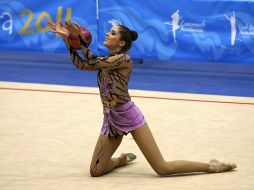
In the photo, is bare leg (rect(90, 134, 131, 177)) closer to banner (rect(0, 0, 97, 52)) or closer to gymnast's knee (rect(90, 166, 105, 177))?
gymnast's knee (rect(90, 166, 105, 177))

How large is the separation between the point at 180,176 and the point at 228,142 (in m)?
1.27

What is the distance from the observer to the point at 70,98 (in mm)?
8531

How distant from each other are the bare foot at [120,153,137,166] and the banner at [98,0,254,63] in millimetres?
4822

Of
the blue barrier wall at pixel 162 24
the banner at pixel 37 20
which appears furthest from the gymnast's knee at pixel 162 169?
the banner at pixel 37 20

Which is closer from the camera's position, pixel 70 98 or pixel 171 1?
pixel 70 98

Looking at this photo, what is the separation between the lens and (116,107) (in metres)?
5.30

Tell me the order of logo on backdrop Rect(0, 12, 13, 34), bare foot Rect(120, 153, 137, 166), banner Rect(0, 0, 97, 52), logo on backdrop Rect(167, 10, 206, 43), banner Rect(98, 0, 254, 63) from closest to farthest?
1. bare foot Rect(120, 153, 137, 166)
2. banner Rect(98, 0, 254, 63)
3. logo on backdrop Rect(167, 10, 206, 43)
4. banner Rect(0, 0, 97, 52)
5. logo on backdrop Rect(0, 12, 13, 34)

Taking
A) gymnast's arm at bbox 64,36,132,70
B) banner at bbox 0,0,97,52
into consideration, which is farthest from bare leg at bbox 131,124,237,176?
banner at bbox 0,0,97,52

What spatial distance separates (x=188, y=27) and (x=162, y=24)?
1.38 feet

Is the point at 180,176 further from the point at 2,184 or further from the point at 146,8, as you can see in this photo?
the point at 146,8

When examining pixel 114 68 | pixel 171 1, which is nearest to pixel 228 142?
pixel 114 68

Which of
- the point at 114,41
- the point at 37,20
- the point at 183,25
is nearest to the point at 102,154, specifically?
the point at 114,41

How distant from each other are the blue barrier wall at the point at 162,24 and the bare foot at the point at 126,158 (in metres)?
4.83

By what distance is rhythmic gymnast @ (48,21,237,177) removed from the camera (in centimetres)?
520
